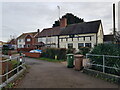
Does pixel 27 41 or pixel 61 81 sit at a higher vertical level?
pixel 27 41

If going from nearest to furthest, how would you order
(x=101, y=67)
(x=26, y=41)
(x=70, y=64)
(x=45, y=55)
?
(x=101, y=67) → (x=70, y=64) → (x=45, y=55) → (x=26, y=41)

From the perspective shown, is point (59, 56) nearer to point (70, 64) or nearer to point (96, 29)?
point (70, 64)

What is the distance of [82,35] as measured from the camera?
2672 cm

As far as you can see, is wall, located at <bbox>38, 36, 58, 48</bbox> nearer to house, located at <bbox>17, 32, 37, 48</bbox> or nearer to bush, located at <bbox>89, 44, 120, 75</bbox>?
house, located at <bbox>17, 32, 37, 48</bbox>

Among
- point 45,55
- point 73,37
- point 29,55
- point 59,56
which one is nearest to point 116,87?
point 59,56

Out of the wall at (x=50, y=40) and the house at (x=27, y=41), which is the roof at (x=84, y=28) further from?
the house at (x=27, y=41)

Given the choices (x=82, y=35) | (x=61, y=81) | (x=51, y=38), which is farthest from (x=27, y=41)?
(x=61, y=81)

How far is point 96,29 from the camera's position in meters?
25.1

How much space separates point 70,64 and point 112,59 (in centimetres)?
384

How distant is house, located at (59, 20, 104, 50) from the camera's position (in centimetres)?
2499

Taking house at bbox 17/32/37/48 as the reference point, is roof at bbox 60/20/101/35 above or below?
above

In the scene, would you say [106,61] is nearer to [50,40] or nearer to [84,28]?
[84,28]

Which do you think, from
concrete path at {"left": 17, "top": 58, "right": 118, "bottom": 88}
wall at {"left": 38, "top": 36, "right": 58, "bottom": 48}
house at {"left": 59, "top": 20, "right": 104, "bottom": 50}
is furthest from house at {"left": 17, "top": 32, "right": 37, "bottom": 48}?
concrete path at {"left": 17, "top": 58, "right": 118, "bottom": 88}

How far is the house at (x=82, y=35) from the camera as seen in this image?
82.0ft
